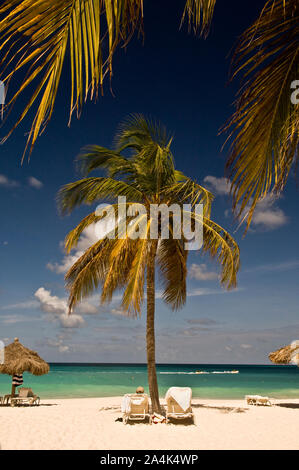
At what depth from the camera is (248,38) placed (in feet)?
6.15

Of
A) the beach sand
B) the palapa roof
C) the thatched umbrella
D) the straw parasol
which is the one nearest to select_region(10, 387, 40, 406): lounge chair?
the thatched umbrella

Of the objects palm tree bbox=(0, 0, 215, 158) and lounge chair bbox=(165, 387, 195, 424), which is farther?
lounge chair bbox=(165, 387, 195, 424)

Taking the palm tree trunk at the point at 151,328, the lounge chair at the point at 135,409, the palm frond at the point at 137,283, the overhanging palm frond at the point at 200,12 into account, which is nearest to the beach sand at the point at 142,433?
the lounge chair at the point at 135,409

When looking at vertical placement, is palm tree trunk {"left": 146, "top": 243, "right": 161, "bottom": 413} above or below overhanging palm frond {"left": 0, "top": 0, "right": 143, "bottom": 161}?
above

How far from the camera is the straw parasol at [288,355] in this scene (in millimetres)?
13609

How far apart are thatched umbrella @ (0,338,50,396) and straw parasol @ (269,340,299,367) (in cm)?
799

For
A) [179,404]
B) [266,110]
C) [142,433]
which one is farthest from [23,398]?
[266,110]

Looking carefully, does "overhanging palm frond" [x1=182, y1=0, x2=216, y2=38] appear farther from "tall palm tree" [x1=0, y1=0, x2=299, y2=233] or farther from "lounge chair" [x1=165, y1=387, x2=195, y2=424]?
"lounge chair" [x1=165, y1=387, x2=195, y2=424]

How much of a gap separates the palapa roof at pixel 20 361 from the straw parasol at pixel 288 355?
26.2ft

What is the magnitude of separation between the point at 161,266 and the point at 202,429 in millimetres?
3867

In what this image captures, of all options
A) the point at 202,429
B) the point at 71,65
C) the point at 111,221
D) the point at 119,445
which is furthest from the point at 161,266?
the point at 71,65

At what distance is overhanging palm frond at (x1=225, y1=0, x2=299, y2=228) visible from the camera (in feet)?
6.10

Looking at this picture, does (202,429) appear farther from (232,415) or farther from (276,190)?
(276,190)

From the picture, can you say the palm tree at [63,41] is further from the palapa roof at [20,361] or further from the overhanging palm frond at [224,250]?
the palapa roof at [20,361]
